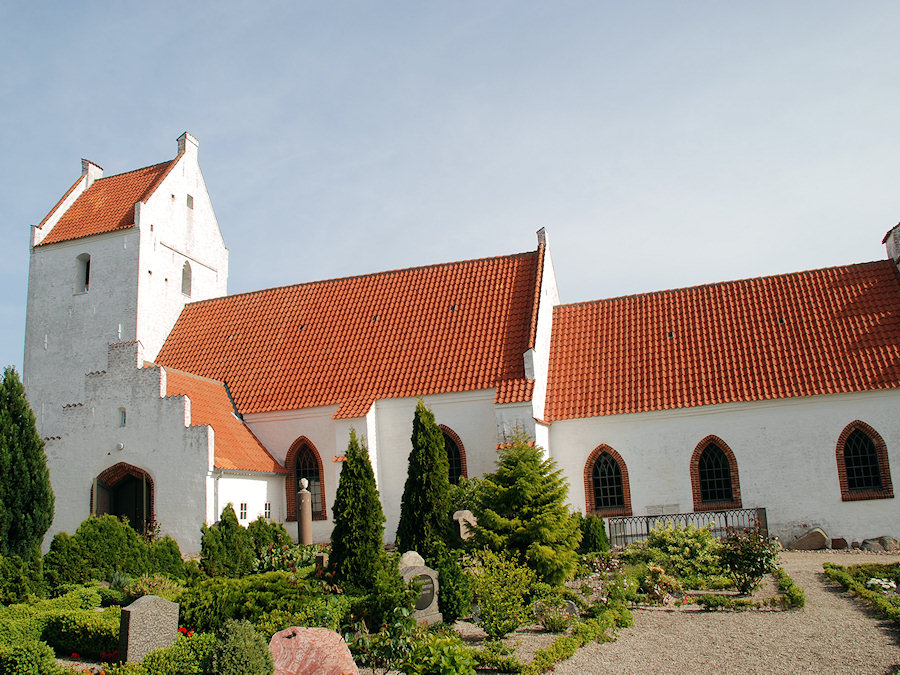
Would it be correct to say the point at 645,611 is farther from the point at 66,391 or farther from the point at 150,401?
the point at 66,391

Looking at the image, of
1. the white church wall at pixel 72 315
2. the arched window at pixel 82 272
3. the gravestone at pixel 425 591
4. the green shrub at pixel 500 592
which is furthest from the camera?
the arched window at pixel 82 272

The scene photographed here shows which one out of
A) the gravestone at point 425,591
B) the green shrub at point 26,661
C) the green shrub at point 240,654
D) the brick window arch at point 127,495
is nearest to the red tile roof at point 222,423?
the brick window arch at point 127,495

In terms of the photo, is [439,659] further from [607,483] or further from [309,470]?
[309,470]

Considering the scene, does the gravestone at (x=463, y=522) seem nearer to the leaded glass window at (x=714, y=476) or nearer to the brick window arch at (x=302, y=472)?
the brick window arch at (x=302, y=472)

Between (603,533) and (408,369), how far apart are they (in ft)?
24.7

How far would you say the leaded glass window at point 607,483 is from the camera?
71.2 feet

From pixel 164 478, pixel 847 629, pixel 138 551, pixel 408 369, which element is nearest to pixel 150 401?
pixel 164 478

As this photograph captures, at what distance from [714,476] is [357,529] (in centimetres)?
1098

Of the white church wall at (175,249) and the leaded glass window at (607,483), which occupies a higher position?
the white church wall at (175,249)

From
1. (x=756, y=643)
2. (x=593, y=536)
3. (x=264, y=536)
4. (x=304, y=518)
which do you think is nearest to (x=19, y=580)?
(x=264, y=536)

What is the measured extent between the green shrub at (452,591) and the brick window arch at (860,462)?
38.1 ft

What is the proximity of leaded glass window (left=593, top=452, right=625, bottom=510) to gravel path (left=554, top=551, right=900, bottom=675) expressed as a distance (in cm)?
796

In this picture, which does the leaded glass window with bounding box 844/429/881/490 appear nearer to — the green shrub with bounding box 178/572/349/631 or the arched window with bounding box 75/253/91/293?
the green shrub with bounding box 178/572/349/631

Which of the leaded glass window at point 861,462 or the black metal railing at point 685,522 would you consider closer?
the leaded glass window at point 861,462
